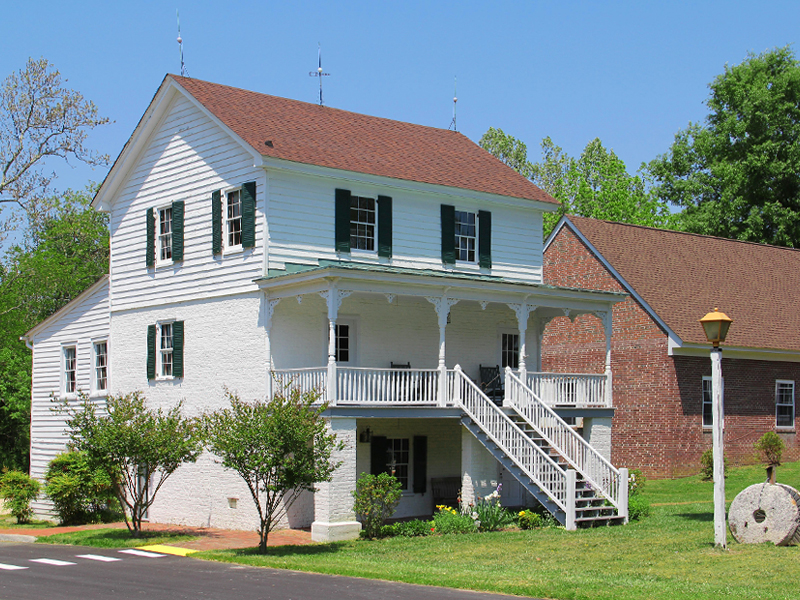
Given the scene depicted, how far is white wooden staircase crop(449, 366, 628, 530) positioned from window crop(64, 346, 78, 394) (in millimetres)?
12517

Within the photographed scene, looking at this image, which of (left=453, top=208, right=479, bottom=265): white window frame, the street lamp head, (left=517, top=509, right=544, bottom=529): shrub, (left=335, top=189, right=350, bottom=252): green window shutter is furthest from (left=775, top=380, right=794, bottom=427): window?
the street lamp head

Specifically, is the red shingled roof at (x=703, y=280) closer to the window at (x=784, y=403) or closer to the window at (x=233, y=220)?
the window at (x=784, y=403)

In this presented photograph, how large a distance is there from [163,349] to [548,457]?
1040 cm

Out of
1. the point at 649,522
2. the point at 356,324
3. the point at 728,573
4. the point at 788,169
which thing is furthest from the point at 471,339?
the point at 788,169

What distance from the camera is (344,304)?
2367 centimetres

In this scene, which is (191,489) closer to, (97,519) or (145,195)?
(97,519)

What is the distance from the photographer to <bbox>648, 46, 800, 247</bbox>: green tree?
5002 cm

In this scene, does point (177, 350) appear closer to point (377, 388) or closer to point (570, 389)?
point (377, 388)

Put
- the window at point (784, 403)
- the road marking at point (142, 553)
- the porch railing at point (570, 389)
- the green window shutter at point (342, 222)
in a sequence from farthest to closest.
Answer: the window at point (784, 403), the porch railing at point (570, 389), the green window shutter at point (342, 222), the road marking at point (142, 553)

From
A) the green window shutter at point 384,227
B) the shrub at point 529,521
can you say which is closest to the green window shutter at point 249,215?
the green window shutter at point 384,227

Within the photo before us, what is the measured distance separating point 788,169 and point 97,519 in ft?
123

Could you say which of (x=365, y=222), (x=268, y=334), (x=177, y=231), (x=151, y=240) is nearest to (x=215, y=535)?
(x=268, y=334)

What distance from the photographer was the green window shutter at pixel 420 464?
2466 centimetres

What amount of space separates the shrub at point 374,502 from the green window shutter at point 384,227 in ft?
19.5
